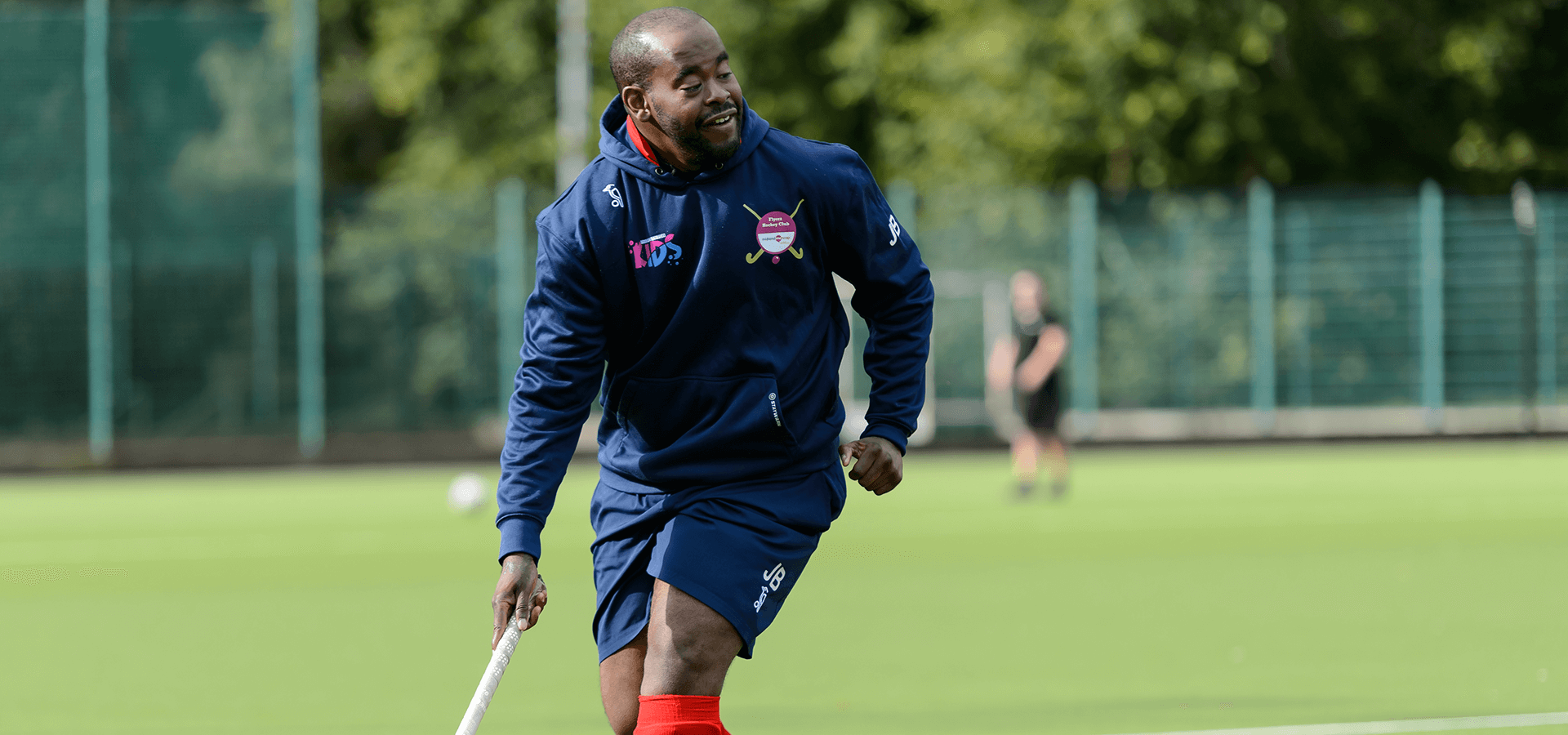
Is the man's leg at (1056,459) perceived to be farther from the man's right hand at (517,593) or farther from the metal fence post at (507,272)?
the man's right hand at (517,593)

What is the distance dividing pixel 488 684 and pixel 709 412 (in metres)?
0.70

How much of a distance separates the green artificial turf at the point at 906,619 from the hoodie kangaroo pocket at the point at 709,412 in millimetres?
2227

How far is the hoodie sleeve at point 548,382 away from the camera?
13.1 ft

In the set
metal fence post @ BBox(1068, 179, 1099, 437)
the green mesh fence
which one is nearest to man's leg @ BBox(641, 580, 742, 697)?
the green mesh fence

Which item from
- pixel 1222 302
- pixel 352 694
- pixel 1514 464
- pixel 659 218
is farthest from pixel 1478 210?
pixel 659 218

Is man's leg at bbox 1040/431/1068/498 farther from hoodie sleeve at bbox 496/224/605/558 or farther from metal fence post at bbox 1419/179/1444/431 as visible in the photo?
hoodie sleeve at bbox 496/224/605/558

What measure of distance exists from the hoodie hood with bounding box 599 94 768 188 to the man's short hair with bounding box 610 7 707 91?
0.20ft

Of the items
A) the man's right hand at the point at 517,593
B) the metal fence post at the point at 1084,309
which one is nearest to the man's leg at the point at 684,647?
the man's right hand at the point at 517,593

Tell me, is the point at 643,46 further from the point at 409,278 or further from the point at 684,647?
the point at 409,278

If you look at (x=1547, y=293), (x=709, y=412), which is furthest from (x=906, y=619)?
(x=1547, y=293)

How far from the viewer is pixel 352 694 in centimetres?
677

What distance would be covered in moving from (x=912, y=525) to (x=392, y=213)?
11081mm

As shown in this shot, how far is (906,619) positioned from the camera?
27.7ft

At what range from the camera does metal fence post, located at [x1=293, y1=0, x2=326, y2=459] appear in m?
21.5
